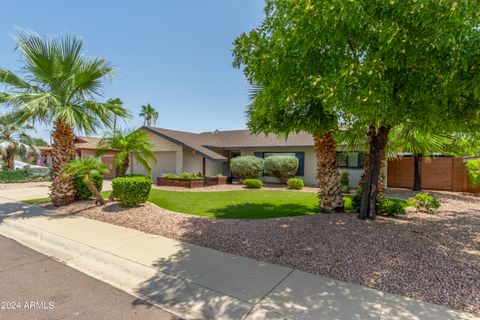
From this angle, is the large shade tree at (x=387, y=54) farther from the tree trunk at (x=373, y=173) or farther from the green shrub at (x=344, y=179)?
the green shrub at (x=344, y=179)

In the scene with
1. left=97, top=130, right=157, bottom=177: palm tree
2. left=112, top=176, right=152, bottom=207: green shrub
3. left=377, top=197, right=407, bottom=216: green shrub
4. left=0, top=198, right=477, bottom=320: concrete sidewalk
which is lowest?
left=0, top=198, right=477, bottom=320: concrete sidewalk

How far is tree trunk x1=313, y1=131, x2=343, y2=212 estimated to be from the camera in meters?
7.79

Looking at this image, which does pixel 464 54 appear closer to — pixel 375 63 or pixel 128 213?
pixel 375 63

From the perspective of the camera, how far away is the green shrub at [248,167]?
16812mm

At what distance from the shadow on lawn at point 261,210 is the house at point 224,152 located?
738 cm

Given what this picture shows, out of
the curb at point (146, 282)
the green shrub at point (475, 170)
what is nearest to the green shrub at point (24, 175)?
the curb at point (146, 282)

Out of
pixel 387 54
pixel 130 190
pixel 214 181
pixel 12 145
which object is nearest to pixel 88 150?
pixel 12 145

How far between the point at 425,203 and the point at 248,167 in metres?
10.3

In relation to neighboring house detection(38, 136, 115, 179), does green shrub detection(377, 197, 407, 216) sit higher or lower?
lower

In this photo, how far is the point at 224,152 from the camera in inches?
835

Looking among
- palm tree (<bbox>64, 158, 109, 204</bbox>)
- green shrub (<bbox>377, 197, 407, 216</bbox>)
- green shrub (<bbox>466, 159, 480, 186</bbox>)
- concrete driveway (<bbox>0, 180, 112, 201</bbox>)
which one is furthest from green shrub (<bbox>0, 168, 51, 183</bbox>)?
green shrub (<bbox>466, 159, 480, 186</bbox>)

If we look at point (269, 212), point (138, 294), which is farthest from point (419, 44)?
point (269, 212)

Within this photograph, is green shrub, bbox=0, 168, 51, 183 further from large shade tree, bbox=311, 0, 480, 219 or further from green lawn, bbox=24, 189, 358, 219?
large shade tree, bbox=311, 0, 480, 219

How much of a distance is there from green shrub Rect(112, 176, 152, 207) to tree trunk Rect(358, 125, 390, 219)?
23.7ft
